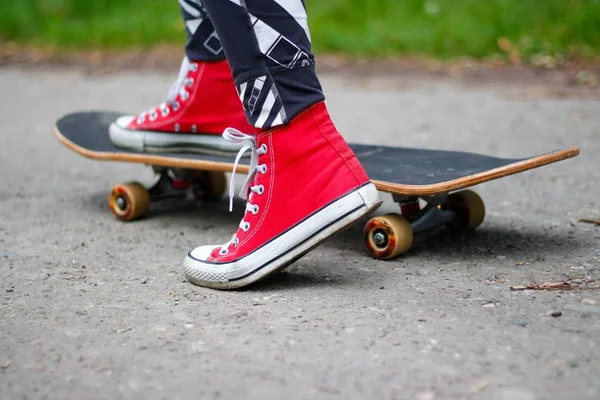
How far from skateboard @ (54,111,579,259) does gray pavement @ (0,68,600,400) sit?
2.5 inches

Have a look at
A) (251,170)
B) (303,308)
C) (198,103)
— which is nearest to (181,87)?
(198,103)

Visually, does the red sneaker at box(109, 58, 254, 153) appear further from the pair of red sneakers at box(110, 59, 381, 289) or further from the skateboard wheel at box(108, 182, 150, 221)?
the pair of red sneakers at box(110, 59, 381, 289)

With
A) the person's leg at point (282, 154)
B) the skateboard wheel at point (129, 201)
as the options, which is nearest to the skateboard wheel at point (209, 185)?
the skateboard wheel at point (129, 201)

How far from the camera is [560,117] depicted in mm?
3893

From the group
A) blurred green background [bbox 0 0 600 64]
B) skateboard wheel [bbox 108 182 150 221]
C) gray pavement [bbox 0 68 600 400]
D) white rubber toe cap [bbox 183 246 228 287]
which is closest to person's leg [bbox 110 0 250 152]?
skateboard wheel [bbox 108 182 150 221]

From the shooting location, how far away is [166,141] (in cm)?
254

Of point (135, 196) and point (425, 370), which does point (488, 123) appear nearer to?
point (135, 196)

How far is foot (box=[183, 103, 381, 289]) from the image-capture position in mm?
1816

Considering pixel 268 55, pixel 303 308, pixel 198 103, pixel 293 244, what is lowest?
pixel 303 308

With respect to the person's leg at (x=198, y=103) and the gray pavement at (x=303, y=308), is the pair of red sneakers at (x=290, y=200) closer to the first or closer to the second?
the gray pavement at (x=303, y=308)

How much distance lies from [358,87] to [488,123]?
1.18 meters

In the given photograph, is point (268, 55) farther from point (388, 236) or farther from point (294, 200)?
point (388, 236)

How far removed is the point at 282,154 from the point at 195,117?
700 millimetres

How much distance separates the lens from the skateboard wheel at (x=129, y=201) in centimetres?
257
